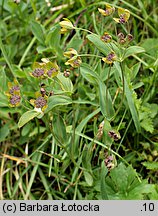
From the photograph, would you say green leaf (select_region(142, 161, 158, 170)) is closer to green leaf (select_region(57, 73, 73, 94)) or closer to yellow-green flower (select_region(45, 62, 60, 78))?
green leaf (select_region(57, 73, 73, 94))

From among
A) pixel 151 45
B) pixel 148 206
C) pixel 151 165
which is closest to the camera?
pixel 148 206

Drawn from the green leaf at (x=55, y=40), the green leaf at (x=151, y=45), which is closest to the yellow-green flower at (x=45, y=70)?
the green leaf at (x=55, y=40)

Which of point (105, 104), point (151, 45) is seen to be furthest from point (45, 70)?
point (151, 45)

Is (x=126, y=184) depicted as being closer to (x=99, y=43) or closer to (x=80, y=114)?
(x=80, y=114)

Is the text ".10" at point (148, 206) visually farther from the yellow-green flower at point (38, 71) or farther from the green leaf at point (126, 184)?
the yellow-green flower at point (38, 71)

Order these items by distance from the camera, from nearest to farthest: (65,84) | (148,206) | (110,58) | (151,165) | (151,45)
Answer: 1. (110,58)
2. (65,84)
3. (148,206)
4. (151,165)
5. (151,45)

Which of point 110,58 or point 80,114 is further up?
point 110,58

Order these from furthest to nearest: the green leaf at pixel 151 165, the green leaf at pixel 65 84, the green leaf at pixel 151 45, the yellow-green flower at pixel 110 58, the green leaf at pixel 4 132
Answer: the green leaf at pixel 151 45
the green leaf at pixel 4 132
the green leaf at pixel 151 165
the green leaf at pixel 65 84
the yellow-green flower at pixel 110 58

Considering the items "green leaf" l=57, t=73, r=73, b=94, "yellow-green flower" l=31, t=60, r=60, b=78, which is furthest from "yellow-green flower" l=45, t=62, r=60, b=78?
"green leaf" l=57, t=73, r=73, b=94
